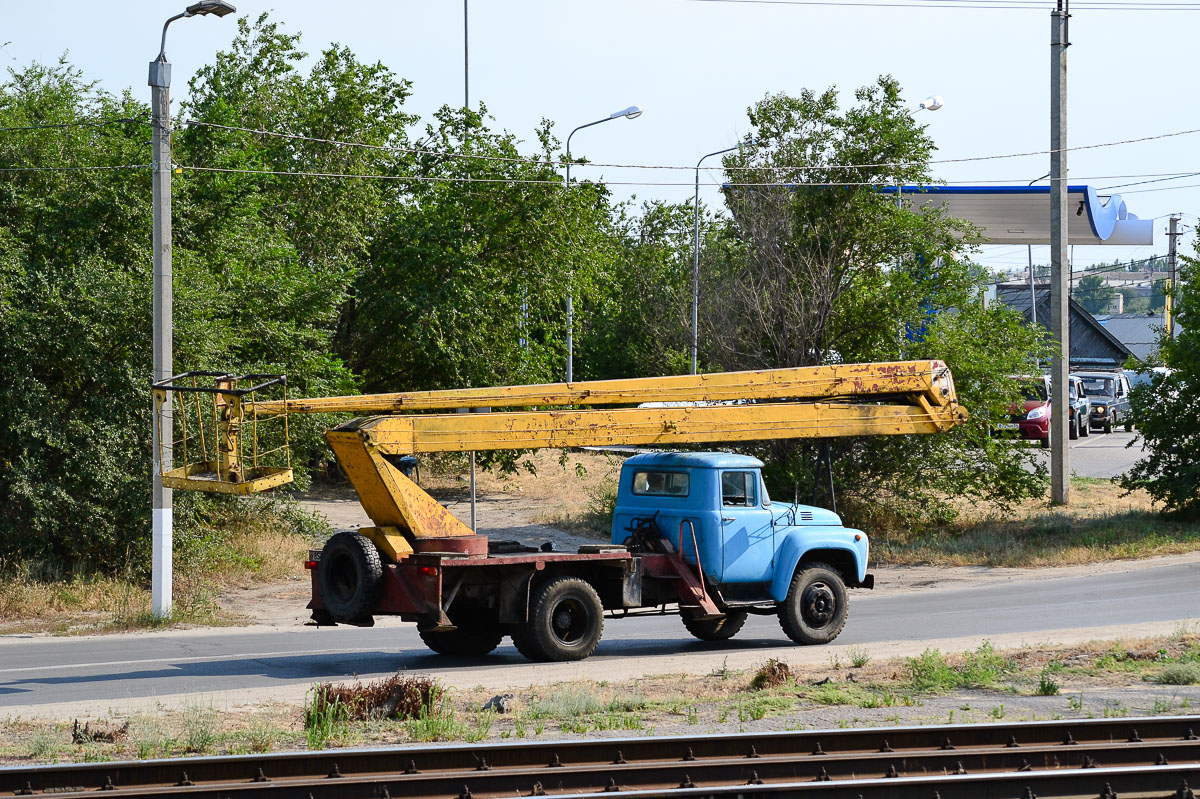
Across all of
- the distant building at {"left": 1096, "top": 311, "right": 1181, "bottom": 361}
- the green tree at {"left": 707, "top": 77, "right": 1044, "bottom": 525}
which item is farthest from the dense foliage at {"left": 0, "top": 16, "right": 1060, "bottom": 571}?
the distant building at {"left": 1096, "top": 311, "right": 1181, "bottom": 361}

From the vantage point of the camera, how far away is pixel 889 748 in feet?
30.2

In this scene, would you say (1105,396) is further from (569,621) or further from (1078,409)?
(569,621)

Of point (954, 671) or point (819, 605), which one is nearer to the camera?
point (954, 671)

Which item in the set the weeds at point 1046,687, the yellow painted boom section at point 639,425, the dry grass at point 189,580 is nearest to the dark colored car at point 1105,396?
the dry grass at point 189,580

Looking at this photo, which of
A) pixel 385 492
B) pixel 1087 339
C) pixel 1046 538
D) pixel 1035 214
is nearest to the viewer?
pixel 385 492

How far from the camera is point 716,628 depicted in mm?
15898

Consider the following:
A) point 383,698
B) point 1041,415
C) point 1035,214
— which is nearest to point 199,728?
point 383,698

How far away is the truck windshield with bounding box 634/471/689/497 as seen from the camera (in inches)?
589

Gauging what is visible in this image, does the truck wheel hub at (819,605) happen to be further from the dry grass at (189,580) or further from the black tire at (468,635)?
the dry grass at (189,580)

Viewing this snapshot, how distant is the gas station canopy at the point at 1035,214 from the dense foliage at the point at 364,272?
52.0ft

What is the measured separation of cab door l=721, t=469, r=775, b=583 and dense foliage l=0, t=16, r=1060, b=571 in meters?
8.88

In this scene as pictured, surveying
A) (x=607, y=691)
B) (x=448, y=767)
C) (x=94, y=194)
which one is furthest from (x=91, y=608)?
(x=448, y=767)

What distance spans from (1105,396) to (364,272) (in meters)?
32.3

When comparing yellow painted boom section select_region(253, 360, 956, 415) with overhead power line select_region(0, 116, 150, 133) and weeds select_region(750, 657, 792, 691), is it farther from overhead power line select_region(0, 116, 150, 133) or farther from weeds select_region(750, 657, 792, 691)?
overhead power line select_region(0, 116, 150, 133)
